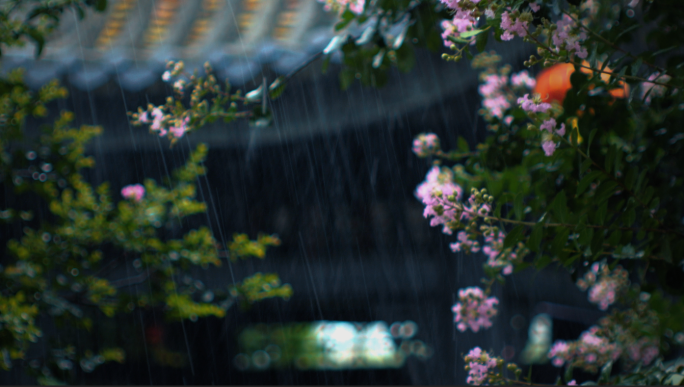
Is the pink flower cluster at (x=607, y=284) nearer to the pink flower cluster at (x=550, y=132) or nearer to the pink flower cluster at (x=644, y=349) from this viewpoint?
the pink flower cluster at (x=644, y=349)

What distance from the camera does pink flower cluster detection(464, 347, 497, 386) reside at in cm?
90

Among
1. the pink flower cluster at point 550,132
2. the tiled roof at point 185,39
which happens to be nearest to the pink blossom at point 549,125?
the pink flower cluster at point 550,132

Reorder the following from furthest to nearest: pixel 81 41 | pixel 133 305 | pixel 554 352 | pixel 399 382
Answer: pixel 399 382 < pixel 81 41 < pixel 133 305 < pixel 554 352

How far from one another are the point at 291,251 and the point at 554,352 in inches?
147

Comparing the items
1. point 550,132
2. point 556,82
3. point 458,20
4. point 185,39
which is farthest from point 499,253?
point 185,39

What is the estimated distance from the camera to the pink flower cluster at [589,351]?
1.22 metres

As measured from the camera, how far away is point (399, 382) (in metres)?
3.83

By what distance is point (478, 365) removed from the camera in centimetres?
91

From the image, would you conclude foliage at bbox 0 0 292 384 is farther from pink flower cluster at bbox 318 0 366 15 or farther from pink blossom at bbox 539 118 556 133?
pink blossom at bbox 539 118 556 133

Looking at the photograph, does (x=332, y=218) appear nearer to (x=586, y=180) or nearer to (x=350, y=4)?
(x=350, y=4)

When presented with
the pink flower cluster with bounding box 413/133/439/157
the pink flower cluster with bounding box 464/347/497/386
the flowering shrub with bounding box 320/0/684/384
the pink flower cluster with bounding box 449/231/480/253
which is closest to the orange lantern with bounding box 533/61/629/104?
the flowering shrub with bounding box 320/0/684/384

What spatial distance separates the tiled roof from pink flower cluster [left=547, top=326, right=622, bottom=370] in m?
2.62

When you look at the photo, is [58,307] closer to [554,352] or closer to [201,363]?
[554,352]

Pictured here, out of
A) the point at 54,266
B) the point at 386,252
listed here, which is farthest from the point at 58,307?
the point at 386,252
